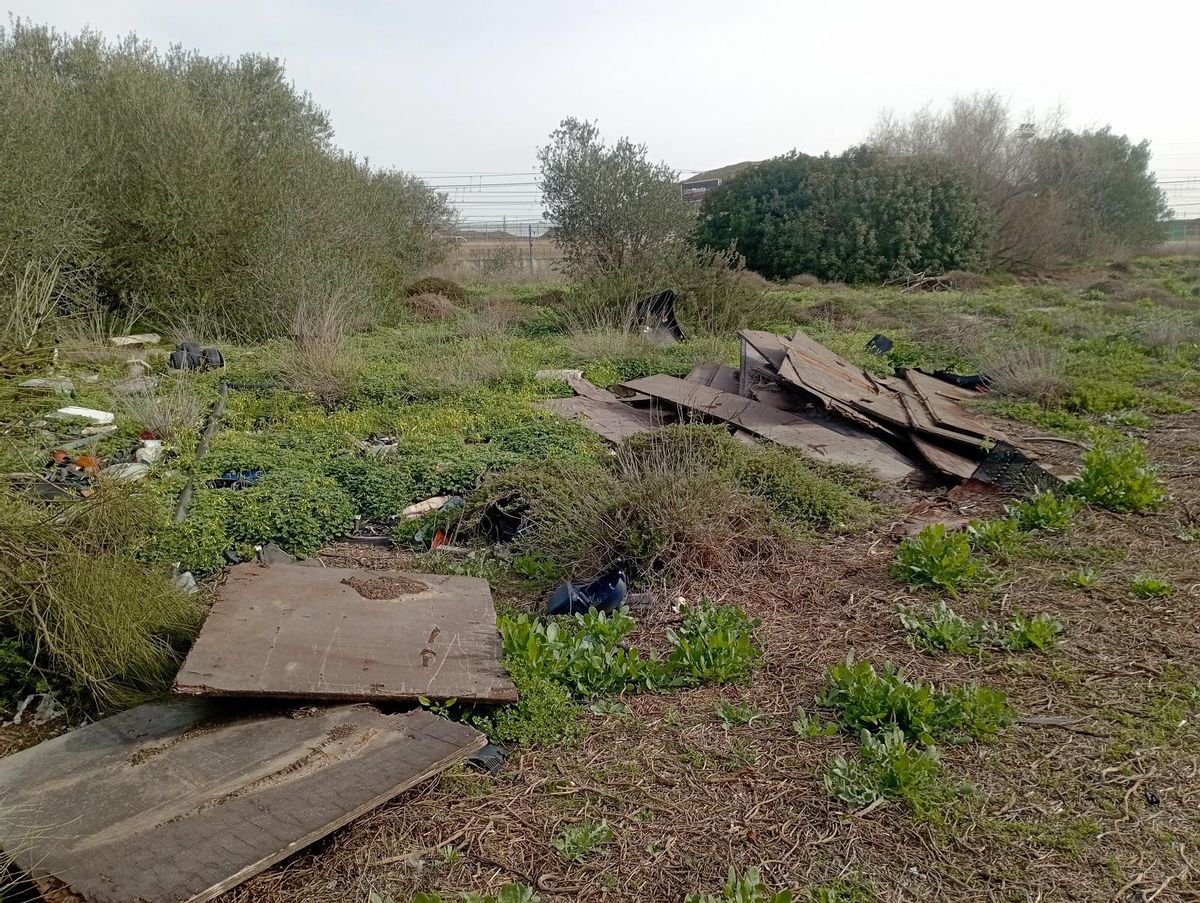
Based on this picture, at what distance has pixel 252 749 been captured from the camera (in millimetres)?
2750

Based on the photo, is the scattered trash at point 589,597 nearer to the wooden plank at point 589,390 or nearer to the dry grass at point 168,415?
the dry grass at point 168,415

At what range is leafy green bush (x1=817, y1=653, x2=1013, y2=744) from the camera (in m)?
2.91

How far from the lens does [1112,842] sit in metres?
2.40

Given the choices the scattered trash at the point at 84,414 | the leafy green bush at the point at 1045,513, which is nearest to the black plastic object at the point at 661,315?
the scattered trash at the point at 84,414

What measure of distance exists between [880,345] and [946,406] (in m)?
3.70

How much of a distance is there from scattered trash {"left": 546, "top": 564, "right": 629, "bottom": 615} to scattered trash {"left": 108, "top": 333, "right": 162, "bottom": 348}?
9.70 m

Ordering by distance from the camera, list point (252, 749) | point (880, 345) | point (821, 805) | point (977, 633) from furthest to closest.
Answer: point (880, 345) → point (977, 633) → point (252, 749) → point (821, 805)

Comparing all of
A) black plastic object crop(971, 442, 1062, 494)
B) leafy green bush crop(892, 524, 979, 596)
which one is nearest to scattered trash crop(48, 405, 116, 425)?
leafy green bush crop(892, 524, 979, 596)

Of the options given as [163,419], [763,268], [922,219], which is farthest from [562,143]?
[163,419]

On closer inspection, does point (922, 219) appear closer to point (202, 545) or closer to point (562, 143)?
point (562, 143)

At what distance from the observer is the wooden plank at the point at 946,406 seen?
6809mm

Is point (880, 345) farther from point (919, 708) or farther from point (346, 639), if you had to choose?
point (346, 639)

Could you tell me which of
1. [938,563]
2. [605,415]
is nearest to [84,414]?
[605,415]

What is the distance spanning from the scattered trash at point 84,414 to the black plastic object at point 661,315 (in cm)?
716
